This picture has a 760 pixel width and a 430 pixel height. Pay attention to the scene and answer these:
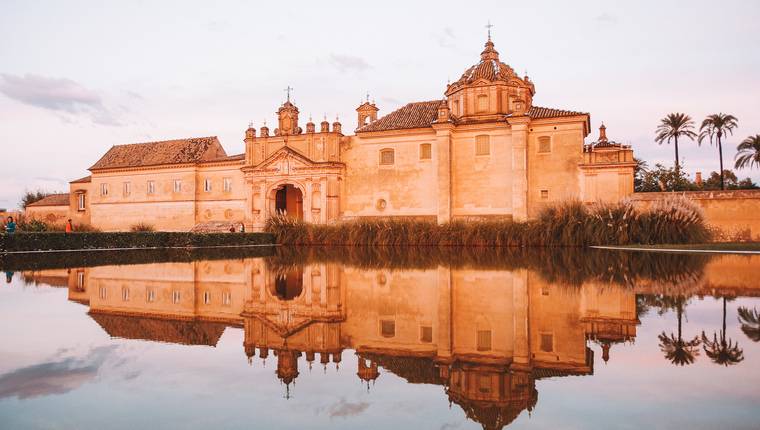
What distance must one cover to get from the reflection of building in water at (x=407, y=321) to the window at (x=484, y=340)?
0.04 meters

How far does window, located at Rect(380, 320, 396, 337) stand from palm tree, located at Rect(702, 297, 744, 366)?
2923mm

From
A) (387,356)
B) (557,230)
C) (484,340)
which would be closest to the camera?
(387,356)

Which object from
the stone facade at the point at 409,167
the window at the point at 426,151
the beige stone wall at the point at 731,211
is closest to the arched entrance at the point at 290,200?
the stone facade at the point at 409,167

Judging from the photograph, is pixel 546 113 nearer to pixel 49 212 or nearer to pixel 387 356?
pixel 387 356

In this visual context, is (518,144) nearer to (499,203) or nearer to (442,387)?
(499,203)

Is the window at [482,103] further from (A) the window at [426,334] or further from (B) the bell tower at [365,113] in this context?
(A) the window at [426,334]

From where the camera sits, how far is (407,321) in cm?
666

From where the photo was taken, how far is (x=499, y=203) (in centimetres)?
3288

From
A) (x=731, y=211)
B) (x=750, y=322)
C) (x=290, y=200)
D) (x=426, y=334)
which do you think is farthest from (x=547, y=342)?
(x=290, y=200)

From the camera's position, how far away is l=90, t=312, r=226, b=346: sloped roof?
5.72 meters

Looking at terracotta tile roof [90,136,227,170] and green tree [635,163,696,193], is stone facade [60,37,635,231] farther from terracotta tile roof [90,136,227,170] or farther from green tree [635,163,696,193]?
green tree [635,163,696,193]

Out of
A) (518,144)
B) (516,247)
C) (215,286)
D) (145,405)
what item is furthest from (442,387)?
(518,144)

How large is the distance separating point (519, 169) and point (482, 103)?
506 cm

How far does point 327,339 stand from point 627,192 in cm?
2888
